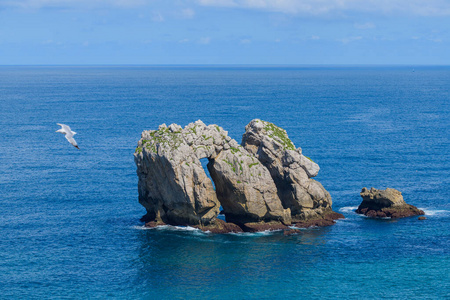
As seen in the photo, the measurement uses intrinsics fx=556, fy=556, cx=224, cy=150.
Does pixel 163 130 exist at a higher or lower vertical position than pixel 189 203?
higher

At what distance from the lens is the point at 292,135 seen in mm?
141875

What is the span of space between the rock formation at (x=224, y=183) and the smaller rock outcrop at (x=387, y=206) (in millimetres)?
5701

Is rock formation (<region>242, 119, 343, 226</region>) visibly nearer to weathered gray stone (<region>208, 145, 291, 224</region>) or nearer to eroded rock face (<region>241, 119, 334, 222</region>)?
eroded rock face (<region>241, 119, 334, 222</region>)

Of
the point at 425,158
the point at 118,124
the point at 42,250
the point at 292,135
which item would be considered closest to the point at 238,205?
the point at 42,250

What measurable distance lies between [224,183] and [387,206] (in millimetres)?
24953

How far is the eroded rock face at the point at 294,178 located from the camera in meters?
76.6

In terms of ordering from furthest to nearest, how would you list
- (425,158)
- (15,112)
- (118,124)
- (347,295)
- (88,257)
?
(15,112) < (118,124) < (425,158) < (88,257) < (347,295)

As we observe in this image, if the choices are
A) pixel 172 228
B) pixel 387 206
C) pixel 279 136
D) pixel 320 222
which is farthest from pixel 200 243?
pixel 387 206

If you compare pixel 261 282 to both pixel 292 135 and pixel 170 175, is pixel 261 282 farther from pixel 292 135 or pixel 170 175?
pixel 292 135

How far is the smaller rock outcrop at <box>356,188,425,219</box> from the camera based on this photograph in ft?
263

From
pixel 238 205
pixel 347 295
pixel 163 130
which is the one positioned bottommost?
pixel 347 295

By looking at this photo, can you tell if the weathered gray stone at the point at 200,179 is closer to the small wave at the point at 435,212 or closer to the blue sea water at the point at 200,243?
the blue sea water at the point at 200,243

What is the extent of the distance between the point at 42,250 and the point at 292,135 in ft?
278

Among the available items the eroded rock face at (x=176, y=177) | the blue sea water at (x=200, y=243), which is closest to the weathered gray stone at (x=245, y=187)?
the eroded rock face at (x=176, y=177)
